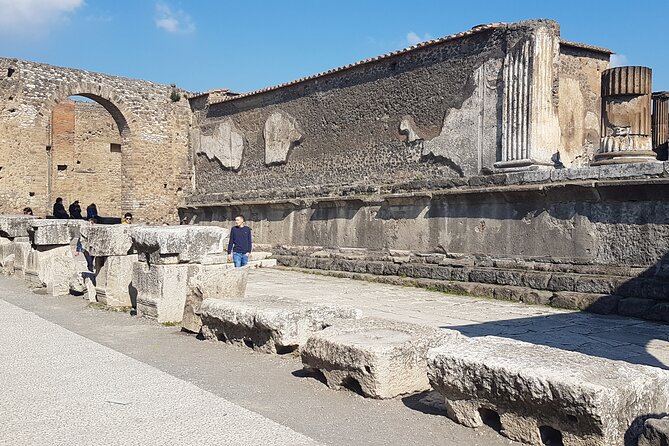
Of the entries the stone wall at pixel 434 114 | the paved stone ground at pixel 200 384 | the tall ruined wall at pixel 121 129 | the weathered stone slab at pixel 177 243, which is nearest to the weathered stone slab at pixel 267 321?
the paved stone ground at pixel 200 384

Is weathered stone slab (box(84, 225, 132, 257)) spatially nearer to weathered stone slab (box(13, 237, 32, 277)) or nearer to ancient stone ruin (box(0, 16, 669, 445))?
ancient stone ruin (box(0, 16, 669, 445))

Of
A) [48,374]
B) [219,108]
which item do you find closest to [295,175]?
[219,108]

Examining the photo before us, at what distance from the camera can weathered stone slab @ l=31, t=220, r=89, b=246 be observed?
409 inches

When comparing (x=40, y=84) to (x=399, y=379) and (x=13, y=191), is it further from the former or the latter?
(x=399, y=379)

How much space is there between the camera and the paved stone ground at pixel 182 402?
3.21m

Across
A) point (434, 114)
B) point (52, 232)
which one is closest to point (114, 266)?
point (52, 232)

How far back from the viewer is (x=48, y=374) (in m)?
4.41

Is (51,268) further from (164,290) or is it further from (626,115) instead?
(626,115)

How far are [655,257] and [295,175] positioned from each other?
880cm

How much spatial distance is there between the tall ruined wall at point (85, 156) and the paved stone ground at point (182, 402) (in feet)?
72.0

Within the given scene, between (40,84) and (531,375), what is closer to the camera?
(531,375)

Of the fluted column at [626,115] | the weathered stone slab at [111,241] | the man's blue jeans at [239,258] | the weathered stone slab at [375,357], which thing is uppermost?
the fluted column at [626,115]

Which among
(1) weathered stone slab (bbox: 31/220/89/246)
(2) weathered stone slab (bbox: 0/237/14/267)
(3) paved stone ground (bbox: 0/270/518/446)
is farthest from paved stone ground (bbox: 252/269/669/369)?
(2) weathered stone slab (bbox: 0/237/14/267)

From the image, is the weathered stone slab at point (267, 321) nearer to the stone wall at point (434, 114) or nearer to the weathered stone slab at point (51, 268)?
the weathered stone slab at point (51, 268)
